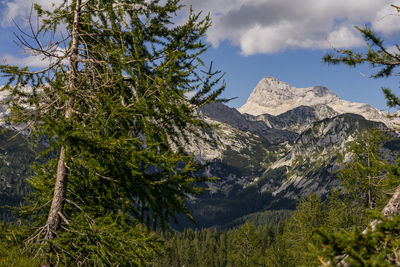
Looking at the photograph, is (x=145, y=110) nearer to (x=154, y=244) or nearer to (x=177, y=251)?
(x=154, y=244)

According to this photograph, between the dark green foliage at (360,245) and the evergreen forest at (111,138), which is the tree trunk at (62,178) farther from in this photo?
the dark green foliage at (360,245)

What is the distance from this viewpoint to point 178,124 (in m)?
7.54

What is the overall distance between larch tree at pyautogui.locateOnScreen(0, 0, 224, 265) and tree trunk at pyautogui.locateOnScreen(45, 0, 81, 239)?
2 centimetres

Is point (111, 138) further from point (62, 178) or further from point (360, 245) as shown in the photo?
point (360, 245)

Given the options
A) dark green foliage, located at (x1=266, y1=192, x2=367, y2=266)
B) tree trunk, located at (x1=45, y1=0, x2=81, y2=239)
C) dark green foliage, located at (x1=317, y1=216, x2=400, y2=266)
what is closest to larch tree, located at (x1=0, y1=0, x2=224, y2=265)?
tree trunk, located at (x1=45, y1=0, x2=81, y2=239)

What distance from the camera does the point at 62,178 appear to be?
6699mm

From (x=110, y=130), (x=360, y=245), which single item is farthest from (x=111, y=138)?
(x=360, y=245)

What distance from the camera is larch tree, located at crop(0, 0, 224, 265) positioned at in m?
5.67

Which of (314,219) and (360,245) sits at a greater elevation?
(360,245)

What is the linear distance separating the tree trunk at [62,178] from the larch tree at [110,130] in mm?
24

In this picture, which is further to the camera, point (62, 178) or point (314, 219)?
point (314, 219)

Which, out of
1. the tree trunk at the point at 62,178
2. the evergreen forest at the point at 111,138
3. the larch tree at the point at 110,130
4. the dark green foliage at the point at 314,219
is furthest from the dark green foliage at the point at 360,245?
the dark green foliage at the point at 314,219

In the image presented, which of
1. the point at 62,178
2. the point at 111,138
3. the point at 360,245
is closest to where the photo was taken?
the point at 360,245

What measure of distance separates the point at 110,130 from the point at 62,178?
1.78 meters
